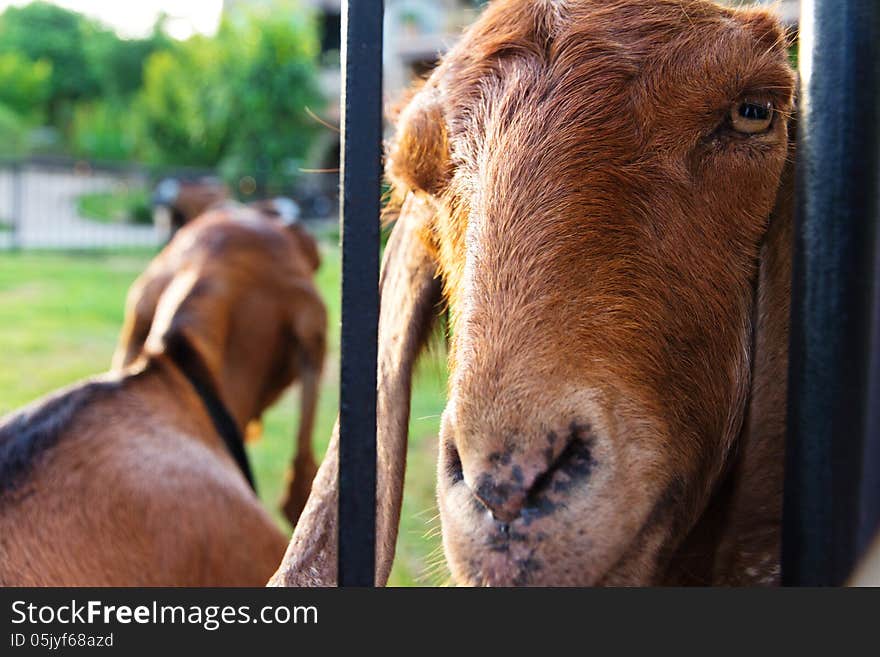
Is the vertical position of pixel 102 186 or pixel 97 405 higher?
pixel 102 186

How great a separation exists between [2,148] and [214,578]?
3794 centimetres

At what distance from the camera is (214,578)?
129 inches

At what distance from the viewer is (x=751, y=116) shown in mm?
2078

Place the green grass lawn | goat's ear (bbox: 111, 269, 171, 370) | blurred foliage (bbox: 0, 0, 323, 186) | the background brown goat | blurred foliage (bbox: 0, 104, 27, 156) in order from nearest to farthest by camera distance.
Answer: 1. the background brown goat
2. the green grass lawn
3. goat's ear (bbox: 111, 269, 171, 370)
4. blurred foliage (bbox: 0, 0, 323, 186)
5. blurred foliage (bbox: 0, 104, 27, 156)

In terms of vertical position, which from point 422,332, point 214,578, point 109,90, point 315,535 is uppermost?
point 109,90

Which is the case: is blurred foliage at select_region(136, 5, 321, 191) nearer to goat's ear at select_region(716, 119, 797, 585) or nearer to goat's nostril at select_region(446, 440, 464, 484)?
goat's ear at select_region(716, 119, 797, 585)

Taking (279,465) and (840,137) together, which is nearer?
(840,137)

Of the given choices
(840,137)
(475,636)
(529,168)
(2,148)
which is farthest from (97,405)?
(2,148)

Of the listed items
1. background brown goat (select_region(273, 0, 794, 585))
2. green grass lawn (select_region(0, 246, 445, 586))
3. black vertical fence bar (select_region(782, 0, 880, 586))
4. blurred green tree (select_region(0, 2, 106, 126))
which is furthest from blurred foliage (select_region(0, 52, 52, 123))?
black vertical fence bar (select_region(782, 0, 880, 586))

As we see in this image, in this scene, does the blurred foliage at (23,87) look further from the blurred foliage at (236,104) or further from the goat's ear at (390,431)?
the goat's ear at (390,431)

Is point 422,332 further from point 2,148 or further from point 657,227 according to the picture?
point 2,148

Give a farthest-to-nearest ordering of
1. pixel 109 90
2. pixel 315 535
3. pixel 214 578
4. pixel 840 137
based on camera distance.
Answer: pixel 109 90 < pixel 214 578 < pixel 315 535 < pixel 840 137

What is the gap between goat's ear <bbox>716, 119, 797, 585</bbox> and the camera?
2.04 metres

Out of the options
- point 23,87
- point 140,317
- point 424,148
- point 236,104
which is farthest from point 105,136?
point 424,148
